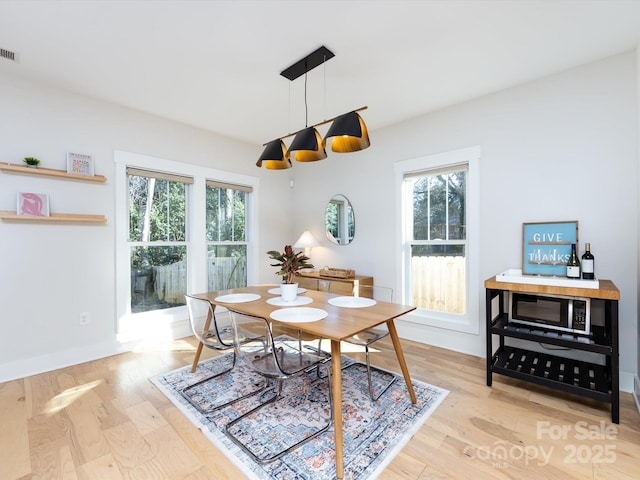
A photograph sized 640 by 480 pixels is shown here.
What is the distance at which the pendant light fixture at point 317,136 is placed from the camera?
6.36 feet

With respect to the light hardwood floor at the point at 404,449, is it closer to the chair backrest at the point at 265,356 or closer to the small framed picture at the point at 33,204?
the chair backrest at the point at 265,356

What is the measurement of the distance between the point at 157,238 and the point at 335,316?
2.64 meters

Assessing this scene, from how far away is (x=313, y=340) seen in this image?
355cm

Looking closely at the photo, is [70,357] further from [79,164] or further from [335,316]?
[335,316]

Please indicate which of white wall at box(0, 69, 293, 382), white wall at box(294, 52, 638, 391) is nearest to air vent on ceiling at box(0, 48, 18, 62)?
white wall at box(0, 69, 293, 382)

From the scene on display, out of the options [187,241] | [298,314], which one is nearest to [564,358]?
[298,314]

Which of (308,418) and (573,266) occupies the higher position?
(573,266)

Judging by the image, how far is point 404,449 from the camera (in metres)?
1.66

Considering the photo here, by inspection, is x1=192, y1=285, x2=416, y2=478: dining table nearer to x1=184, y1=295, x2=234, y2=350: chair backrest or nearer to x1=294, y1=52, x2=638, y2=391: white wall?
x1=184, y1=295, x2=234, y2=350: chair backrest

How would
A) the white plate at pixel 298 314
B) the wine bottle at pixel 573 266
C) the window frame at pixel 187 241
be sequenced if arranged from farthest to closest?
the window frame at pixel 187 241 < the wine bottle at pixel 573 266 < the white plate at pixel 298 314

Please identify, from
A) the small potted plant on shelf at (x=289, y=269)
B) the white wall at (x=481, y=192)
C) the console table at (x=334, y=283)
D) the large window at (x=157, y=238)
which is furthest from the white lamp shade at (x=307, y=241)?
the small potted plant on shelf at (x=289, y=269)

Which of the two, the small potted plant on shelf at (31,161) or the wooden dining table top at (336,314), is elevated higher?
the small potted plant on shelf at (31,161)

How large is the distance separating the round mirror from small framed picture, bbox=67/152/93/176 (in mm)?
2783

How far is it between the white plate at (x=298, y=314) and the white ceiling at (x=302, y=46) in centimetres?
191
